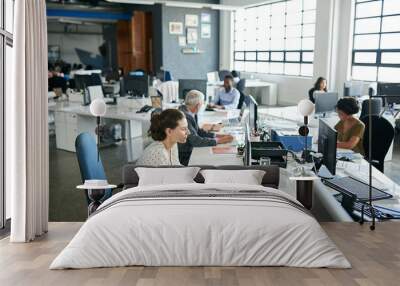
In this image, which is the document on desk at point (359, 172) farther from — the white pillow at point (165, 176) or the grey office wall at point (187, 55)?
the grey office wall at point (187, 55)

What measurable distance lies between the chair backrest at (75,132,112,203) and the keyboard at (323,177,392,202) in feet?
5.97

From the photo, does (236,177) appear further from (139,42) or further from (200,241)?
(139,42)

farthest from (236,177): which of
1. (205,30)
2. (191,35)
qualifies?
(205,30)

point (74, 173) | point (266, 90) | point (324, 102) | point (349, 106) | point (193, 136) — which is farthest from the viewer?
point (266, 90)

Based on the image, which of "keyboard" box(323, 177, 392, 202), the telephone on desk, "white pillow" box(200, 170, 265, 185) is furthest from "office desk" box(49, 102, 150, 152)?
"keyboard" box(323, 177, 392, 202)

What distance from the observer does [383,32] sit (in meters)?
10.1

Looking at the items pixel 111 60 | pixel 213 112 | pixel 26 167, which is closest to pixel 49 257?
pixel 26 167

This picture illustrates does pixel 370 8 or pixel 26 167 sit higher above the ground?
pixel 370 8

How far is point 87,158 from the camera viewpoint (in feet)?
12.1

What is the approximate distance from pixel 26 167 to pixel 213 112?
4510 millimetres

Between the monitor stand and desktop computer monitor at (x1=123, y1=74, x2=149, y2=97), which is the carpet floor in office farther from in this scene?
the monitor stand

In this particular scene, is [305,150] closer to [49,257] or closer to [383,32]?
[49,257]

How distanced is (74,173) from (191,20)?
948 cm

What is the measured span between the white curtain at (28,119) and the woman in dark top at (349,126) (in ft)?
9.76
